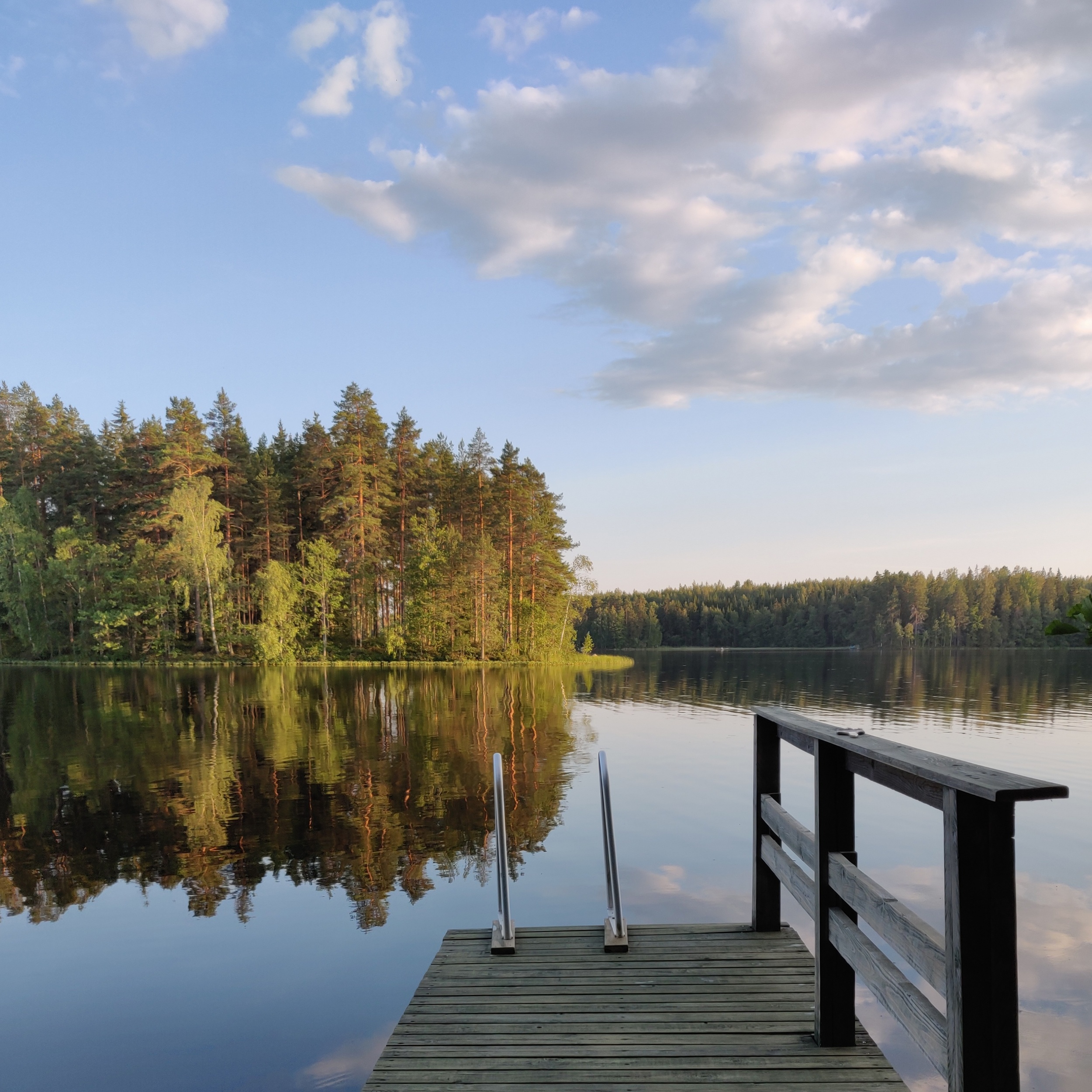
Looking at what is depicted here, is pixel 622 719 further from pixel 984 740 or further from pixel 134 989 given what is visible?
pixel 134 989

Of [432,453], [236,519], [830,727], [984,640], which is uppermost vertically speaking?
[432,453]

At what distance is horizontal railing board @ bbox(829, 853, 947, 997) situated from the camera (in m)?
2.80

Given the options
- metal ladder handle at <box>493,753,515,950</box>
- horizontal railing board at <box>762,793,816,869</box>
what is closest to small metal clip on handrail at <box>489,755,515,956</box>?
metal ladder handle at <box>493,753,515,950</box>

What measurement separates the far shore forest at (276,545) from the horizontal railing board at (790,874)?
42.8 metres

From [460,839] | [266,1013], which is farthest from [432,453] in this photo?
[266,1013]

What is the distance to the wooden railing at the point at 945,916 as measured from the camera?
253cm

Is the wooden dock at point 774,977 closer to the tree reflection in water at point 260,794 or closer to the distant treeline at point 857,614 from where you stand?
the tree reflection in water at point 260,794

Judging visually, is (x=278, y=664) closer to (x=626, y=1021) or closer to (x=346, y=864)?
(x=346, y=864)

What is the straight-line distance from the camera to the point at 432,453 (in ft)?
194

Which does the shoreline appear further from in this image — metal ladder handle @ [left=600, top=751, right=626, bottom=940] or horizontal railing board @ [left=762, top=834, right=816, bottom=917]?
horizontal railing board @ [left=762, top=834, right=816, bottom=917]

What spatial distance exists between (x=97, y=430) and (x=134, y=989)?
6542cm

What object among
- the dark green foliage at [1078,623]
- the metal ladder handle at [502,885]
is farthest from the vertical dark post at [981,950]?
the metal ladder handle at [502,885]

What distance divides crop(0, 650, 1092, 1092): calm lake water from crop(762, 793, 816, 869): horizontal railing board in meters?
1.92

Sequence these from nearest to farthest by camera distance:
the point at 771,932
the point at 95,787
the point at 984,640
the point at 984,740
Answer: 1. the point at 771,932
2. the point at 95,787
3. the point at 984,740
4. the point at 984,640
